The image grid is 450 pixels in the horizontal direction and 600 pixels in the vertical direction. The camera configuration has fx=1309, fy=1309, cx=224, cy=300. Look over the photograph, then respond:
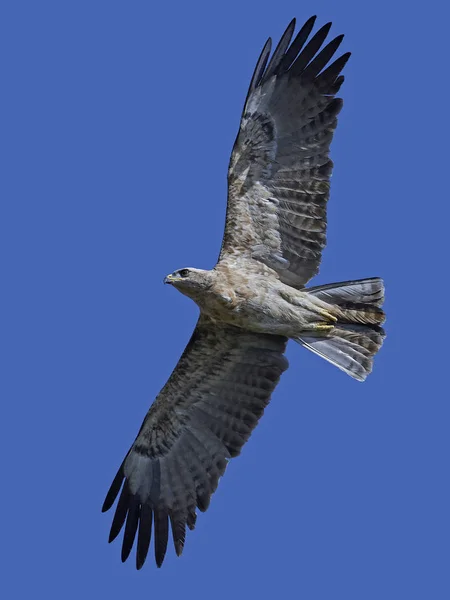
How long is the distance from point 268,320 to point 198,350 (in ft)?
3.03

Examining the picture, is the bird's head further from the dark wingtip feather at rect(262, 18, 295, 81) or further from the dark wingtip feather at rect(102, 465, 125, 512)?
the dark wingtip feather at rect(102, 465, 125, 512)

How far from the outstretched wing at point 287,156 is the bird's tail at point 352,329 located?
1.40ft

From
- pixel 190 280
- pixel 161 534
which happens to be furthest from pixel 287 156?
pixel 161 534

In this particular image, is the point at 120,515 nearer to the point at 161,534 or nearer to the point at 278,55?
the point at 161,534

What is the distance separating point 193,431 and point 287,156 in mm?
3075

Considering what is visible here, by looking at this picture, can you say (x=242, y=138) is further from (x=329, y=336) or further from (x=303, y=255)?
(x=329, y=336)

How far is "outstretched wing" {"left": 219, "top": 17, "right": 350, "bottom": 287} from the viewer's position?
43.0 ft

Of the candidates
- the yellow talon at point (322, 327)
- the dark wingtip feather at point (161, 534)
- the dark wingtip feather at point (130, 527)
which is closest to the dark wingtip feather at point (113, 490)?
the dark wingtip feather at point (130, 527)

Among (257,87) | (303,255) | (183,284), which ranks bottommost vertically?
(183,284)

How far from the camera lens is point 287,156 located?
43.2ft

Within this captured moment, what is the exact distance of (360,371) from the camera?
44.0 feet

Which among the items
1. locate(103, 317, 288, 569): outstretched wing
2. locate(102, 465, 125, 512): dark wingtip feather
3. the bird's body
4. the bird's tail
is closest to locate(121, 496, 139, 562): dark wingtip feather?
locate(103, 317, 288, 569): outstretched wing

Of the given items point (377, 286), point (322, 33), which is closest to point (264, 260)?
point (377, 286)

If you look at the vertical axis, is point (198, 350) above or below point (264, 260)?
below
